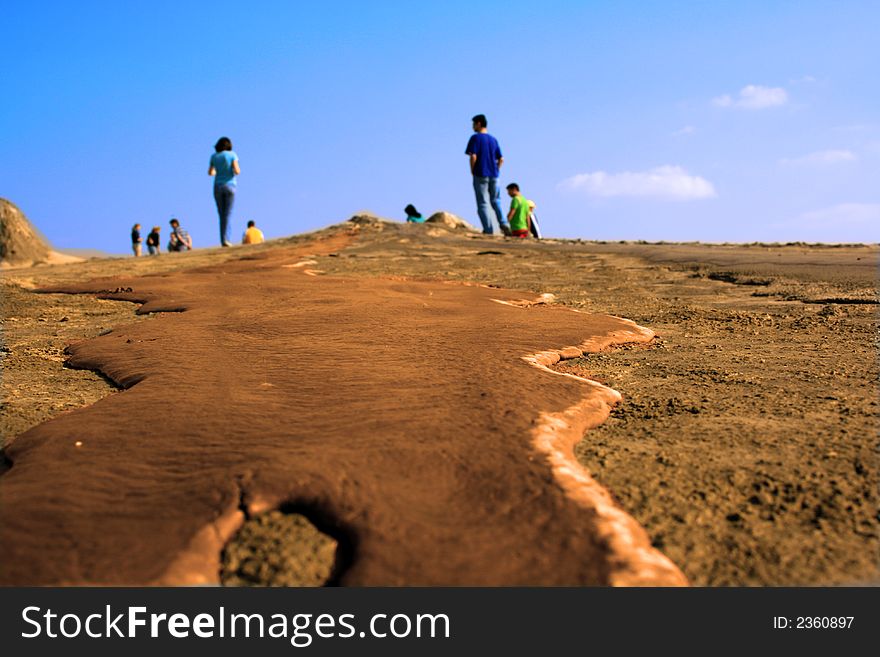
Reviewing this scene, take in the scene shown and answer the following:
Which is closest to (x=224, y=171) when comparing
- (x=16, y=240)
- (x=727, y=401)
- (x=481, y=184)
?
(x=481, y=184)

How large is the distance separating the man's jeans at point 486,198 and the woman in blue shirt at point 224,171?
12.9 ft

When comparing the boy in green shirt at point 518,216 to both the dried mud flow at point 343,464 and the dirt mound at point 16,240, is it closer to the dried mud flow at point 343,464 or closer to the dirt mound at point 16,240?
the dried mud flow at point 343,464

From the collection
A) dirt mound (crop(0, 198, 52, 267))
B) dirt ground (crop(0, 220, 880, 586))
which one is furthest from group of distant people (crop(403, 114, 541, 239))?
dirt mound (crop(0, 198, 52, 267))

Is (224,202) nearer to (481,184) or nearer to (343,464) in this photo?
(481,184)

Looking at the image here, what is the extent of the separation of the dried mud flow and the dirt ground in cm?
14

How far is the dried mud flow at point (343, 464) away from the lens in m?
1.53

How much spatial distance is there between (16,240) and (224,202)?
32.6 ft

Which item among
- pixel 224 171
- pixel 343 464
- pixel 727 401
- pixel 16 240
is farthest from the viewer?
pixel 16 240

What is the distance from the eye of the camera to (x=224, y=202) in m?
12.1

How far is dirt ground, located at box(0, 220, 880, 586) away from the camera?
1651 millimetres

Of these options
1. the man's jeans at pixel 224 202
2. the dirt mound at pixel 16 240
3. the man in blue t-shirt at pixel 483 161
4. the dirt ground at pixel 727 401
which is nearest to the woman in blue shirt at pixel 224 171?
the man's jeans at pixel 224 202

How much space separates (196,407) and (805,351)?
8.80ft

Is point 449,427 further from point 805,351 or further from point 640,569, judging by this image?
point 805,351

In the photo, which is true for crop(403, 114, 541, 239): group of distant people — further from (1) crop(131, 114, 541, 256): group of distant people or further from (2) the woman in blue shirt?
(2) the woman in blue shirt
